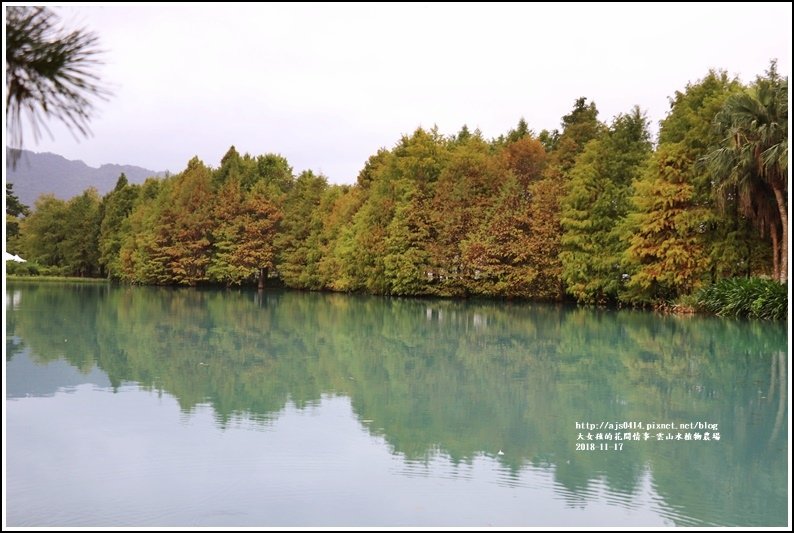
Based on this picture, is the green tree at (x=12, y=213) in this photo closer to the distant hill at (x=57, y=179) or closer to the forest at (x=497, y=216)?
the forest at (x=497, y=216)

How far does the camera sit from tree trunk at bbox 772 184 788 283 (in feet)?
70.2

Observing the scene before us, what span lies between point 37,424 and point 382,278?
93.5 feet

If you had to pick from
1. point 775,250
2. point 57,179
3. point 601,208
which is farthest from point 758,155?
point 57,179

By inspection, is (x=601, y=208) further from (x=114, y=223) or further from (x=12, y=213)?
(x=114, y=223)

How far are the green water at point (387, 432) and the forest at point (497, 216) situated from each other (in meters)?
9.59

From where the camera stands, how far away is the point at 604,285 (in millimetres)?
27625

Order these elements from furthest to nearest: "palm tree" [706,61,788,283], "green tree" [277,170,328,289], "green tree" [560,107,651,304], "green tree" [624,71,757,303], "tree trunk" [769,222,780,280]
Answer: "green tree" [277,170,328,289] < "green tree" [560,107,651,304] < "green tree" [624,71,757,303] < "tree trunk" [769,222,780,280] < "palm tree" [706,61,788,283]

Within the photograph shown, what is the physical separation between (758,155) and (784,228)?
2250 millimetres

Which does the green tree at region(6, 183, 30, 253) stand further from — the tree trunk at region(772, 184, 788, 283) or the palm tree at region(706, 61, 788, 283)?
the tree trunk at region(772, 184, 788, 283)

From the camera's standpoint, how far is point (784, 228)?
21750 mm

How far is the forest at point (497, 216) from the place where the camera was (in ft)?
77.9

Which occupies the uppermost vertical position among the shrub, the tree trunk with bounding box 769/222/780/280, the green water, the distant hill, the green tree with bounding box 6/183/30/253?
the distant hill

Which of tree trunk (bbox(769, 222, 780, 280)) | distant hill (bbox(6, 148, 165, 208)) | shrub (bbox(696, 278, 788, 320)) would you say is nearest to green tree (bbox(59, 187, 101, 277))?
shrub (bbox(696, 278, 788, 320))

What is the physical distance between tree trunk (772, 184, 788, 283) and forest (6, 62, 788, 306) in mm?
91
